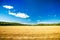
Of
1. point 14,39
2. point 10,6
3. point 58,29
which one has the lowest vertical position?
point 14,39

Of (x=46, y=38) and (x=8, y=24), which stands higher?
(x=8, y=24)

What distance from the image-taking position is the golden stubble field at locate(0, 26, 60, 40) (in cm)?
182

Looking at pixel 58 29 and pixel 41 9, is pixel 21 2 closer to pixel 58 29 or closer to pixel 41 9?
pixel 41 9

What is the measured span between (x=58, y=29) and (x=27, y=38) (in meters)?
0.48

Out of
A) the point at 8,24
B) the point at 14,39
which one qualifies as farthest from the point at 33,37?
the point at 8,24

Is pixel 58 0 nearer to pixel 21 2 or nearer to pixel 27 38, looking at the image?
pixel 21 2

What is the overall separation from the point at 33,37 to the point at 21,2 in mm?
556

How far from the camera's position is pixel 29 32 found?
1839mm

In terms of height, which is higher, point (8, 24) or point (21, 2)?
point (21, 2)

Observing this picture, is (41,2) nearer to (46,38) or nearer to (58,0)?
(58,0)

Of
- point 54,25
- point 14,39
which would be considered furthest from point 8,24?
point 54,25

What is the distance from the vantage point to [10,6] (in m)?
1.87

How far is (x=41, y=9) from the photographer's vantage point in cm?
189

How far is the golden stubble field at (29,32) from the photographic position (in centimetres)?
182
